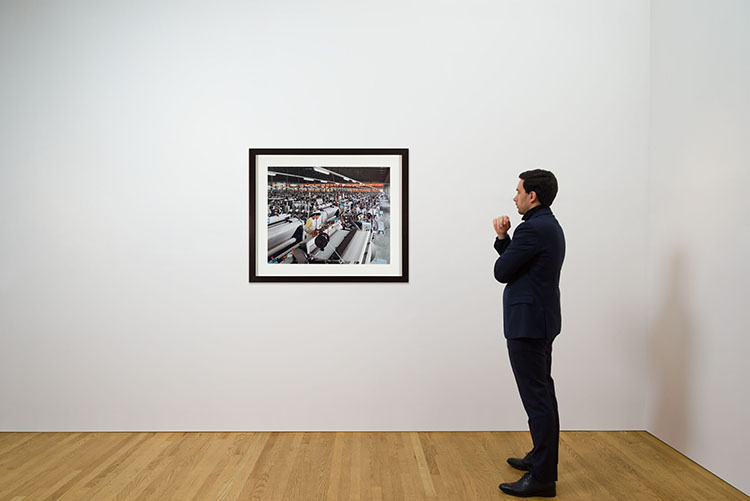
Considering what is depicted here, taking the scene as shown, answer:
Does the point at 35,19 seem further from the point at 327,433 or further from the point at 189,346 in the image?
the point at 327,433

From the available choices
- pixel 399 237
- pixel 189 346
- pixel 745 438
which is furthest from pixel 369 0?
pixel 745 438

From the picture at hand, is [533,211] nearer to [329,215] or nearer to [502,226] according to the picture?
[502,226]

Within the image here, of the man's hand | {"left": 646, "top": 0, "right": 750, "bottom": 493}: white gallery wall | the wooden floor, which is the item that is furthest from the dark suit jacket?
{"left": 646, "top": 0, "right": 750, "bottom": 493}: white gallery wall

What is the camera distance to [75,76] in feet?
12.3

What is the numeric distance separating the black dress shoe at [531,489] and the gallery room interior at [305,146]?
1.02m

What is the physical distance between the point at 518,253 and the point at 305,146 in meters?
1.79

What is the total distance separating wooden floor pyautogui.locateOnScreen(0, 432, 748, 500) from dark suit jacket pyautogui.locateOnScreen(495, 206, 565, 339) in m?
0.88

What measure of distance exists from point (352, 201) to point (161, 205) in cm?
134

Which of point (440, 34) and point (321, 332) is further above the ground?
point (440, 34)

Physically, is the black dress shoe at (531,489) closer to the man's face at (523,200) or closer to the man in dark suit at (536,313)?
the man in dark suit at (536,313)

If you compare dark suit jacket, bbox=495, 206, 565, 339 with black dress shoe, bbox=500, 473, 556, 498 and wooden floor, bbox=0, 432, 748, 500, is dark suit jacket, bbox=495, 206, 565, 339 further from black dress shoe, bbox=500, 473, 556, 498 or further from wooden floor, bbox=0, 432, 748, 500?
wooden floor, bbox=0, 432, 748, 500

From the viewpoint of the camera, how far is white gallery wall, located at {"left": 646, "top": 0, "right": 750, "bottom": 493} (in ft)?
9.22

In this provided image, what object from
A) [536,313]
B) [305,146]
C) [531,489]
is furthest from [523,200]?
[305,146]

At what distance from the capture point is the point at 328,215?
3.81 m
